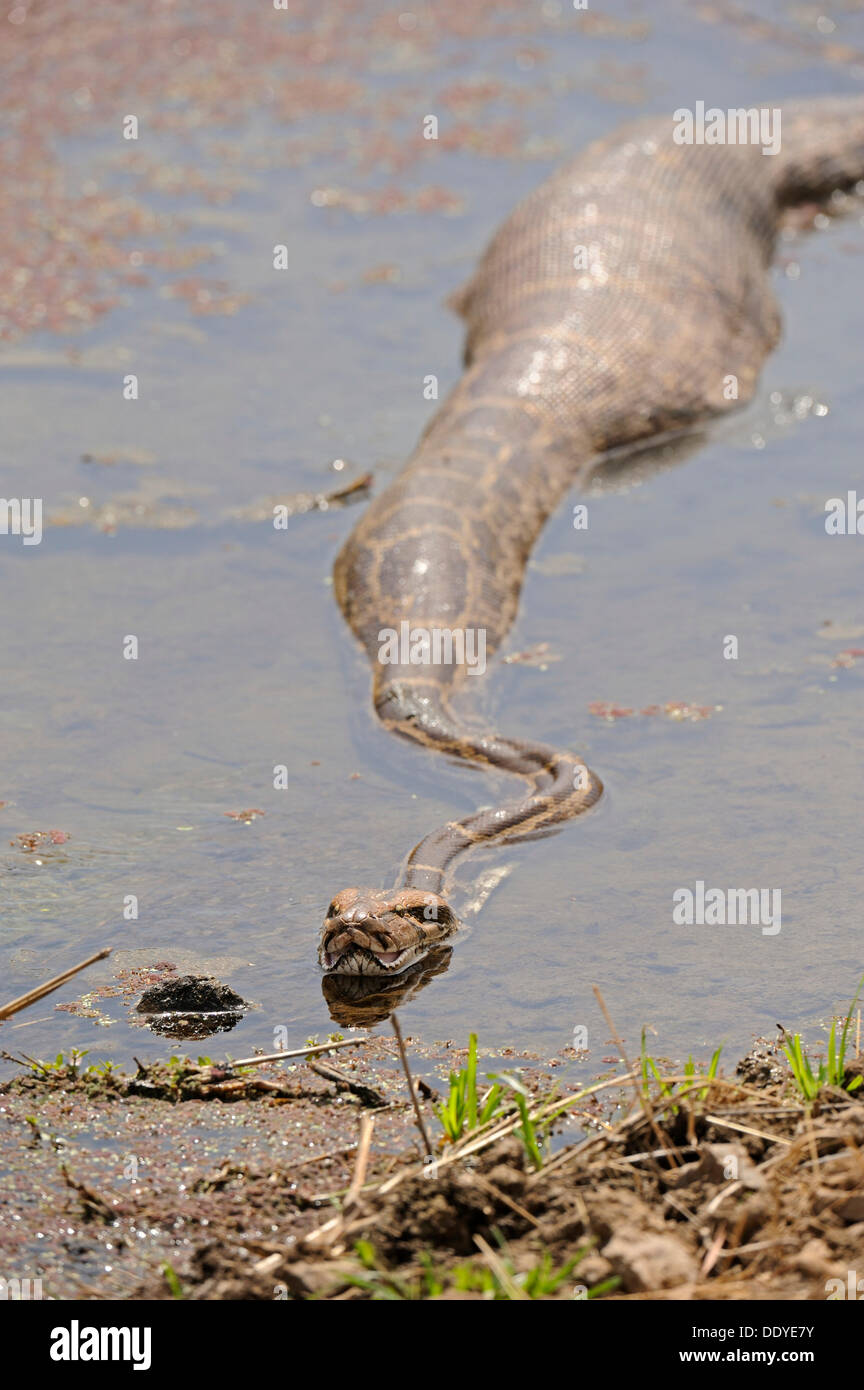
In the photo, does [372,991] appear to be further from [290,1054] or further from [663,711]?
[663,711]

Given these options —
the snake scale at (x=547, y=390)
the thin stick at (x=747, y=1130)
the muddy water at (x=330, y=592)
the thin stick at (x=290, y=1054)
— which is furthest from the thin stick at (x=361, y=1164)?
the snake scale at (x=547, y=390)

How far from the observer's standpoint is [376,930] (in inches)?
260

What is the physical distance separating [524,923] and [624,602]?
10.7 feet

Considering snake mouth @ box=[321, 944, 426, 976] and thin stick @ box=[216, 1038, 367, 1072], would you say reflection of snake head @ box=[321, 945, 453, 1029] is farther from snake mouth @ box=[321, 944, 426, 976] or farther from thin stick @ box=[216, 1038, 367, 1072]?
thin stick @ box=[216, 1038, 367, 1072]

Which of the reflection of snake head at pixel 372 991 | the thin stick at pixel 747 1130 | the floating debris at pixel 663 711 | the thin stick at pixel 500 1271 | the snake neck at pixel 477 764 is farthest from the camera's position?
the floating debris at pixel 663 711

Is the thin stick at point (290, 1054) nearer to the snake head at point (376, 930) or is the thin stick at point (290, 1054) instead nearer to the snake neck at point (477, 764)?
the snake head at point (376, 930)

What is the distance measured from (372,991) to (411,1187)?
2056 millimetres

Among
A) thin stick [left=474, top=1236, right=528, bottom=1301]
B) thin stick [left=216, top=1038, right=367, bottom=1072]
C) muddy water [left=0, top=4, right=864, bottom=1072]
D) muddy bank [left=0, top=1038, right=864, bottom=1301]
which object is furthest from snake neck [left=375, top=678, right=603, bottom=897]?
thin stick [left=474, top=1236, right=528, bottom=1301]

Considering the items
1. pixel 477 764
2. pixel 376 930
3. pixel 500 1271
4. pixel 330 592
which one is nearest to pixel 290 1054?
pixel 376 930

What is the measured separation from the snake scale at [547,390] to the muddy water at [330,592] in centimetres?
22

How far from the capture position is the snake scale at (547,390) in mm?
7797

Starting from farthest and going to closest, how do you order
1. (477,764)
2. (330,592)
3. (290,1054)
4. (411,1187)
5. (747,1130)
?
(330,592), (477,764), (290,1054), (747,1130), (411,1187)

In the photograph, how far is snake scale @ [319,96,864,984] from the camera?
7797mm

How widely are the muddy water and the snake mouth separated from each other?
0.11 meters
